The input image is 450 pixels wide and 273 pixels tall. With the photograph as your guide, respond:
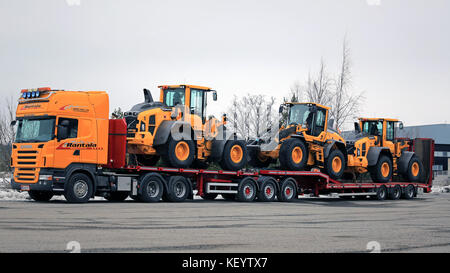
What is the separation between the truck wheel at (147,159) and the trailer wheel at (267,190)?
15.9 ft

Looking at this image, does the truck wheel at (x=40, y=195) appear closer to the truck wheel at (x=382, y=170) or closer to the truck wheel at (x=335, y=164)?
the truck wheel at (x=335, y=164)

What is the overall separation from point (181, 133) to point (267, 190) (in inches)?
219

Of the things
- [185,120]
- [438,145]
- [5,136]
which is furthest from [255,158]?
[438,145]

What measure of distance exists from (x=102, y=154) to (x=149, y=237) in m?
11.2

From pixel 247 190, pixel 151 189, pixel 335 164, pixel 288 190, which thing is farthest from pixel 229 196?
pixel 335 164

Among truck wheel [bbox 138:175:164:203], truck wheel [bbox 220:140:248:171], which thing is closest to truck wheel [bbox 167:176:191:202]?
truck wheel [bbox 138:175:164:203]

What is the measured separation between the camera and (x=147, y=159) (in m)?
25.8

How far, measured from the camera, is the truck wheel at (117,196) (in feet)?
79.8

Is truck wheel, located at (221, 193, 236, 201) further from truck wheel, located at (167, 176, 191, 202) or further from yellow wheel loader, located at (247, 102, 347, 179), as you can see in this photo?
truck wheel, located at (167, 176, 191, 202)

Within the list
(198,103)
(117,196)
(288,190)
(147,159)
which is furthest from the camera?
(288,190)

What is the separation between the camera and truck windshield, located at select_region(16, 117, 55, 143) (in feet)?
69.7

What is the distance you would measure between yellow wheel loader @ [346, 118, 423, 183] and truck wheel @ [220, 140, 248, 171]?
7.27 meters

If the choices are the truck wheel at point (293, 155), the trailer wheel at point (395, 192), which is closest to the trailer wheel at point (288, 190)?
the truck wheel at point (293, 155)

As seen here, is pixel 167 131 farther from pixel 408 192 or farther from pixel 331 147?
pixel 408 192
